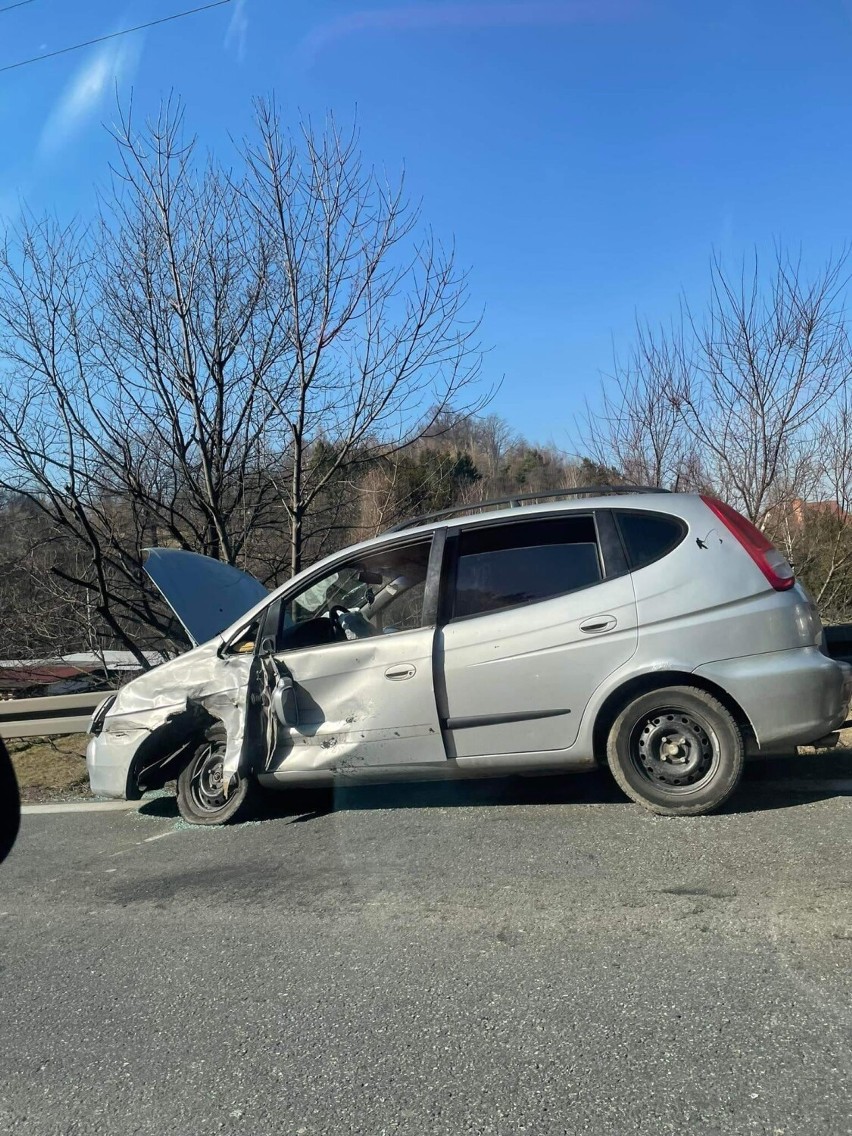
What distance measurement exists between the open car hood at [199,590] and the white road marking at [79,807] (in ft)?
4.67

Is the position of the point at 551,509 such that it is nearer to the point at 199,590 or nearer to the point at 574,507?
the point at 574,507

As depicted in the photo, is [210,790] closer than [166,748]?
Yes

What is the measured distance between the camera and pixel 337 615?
21.0 ft

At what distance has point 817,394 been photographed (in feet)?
35.0

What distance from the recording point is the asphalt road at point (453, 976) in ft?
8.78

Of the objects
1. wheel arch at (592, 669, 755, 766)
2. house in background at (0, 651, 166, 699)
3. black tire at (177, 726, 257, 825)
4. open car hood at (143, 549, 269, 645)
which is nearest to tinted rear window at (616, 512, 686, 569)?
wheel arch at (592, 669, 755, 766)

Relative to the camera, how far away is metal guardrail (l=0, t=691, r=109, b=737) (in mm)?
8242

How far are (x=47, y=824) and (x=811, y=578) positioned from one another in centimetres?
991

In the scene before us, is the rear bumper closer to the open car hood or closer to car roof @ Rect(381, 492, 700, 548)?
car roof @ Rect(381, 492, 700, 548)

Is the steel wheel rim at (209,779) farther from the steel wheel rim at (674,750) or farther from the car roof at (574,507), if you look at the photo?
the steel wheel rim at (674,750)

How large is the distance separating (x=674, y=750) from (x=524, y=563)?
4.48 feet

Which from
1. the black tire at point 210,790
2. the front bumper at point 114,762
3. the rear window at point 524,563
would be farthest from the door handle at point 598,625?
the front bumper at point 114,762

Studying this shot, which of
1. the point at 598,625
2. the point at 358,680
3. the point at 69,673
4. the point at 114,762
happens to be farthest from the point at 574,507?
the point at 69,673

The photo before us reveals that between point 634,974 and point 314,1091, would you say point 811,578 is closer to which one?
point 634,974
